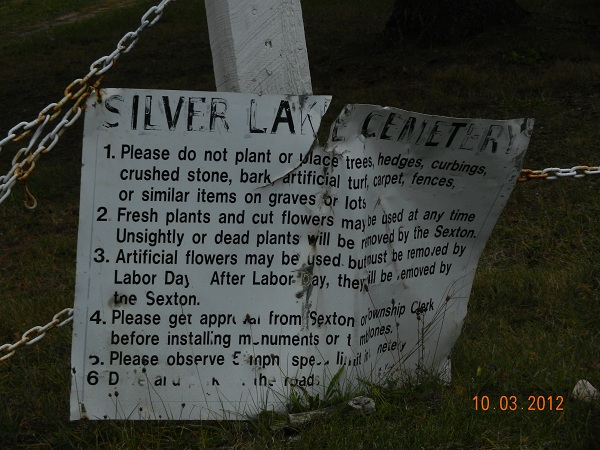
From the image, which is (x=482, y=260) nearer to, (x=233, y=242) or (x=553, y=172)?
(x=553, y=172)

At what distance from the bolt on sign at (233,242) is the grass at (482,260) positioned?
0.15 meters

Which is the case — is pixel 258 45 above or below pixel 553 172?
above

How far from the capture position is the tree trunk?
371 inches

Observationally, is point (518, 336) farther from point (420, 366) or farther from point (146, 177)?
point (146, 177)

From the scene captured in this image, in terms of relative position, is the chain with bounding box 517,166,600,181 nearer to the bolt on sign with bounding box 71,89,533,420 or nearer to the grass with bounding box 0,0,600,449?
the bolt on sign with bounding box 71,89,533,420

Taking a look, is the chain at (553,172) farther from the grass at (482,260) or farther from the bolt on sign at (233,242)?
the grass at (482,260)

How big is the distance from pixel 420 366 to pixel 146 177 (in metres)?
1.18

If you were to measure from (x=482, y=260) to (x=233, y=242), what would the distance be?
2.64 m

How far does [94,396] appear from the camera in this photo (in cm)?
281

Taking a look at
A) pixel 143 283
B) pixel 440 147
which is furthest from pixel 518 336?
pixel 143 283
